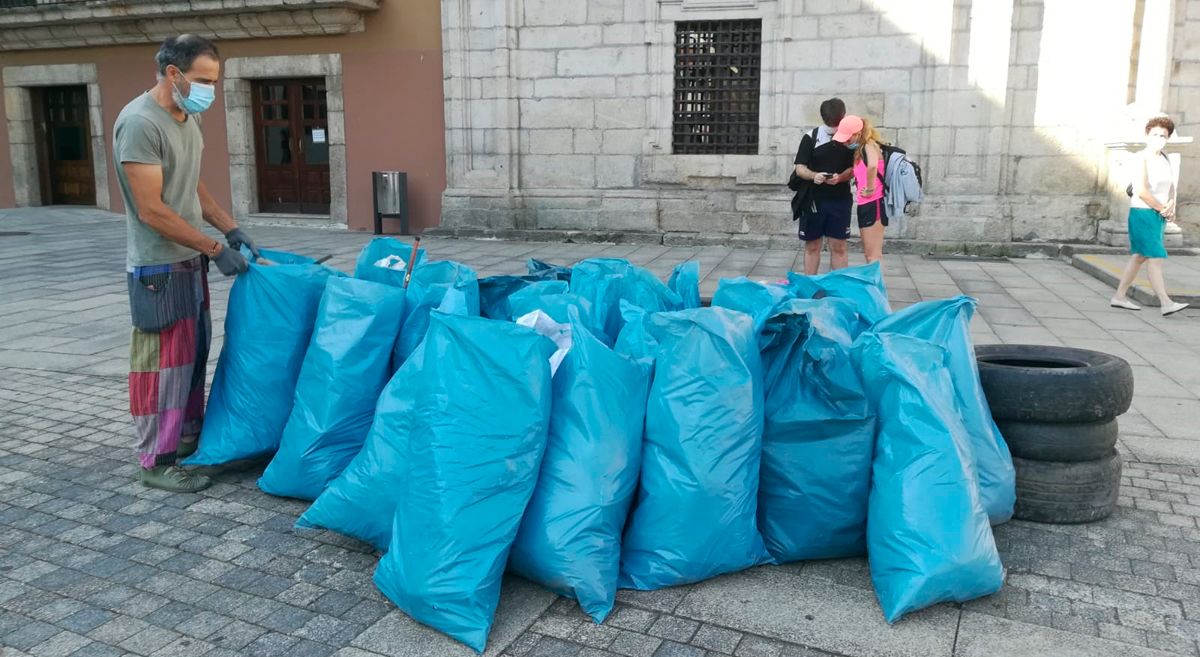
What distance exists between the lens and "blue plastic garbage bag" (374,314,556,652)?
2.65 metres

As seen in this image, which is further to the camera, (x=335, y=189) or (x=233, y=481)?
(x=335, y=189)

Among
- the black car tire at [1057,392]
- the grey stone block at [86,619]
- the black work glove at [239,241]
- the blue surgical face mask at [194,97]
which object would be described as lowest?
the grey stone block at [86,619]

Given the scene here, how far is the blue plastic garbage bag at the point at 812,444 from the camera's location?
3.01 m

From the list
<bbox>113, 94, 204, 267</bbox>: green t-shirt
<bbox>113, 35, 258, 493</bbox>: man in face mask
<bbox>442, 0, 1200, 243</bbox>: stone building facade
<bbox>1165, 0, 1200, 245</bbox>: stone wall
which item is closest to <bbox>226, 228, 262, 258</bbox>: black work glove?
Result: <bbox>113, 35, 258, 493</bbox>: man in face mask

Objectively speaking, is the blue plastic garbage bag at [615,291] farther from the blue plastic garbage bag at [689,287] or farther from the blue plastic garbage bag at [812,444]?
the blue plastic garbage bag at [812,444]

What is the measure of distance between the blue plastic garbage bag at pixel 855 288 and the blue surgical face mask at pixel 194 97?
2.42 m

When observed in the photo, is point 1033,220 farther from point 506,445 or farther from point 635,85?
point 506,445

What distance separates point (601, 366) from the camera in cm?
292

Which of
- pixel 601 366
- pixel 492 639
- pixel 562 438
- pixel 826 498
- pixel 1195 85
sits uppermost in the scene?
pixel 1195 85

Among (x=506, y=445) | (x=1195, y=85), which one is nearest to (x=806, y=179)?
(x=506, y=445)

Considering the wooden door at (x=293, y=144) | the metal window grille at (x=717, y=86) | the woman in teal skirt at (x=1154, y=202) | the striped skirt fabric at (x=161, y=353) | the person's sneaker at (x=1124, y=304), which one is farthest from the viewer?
the wooden door at (x=293, y=144)

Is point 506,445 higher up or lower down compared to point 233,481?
higher up

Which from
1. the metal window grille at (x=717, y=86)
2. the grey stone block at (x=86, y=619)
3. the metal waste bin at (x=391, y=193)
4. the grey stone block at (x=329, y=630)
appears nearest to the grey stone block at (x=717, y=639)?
the grey stone block at (x=329, y=630)

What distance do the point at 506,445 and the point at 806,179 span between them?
4.98 m
